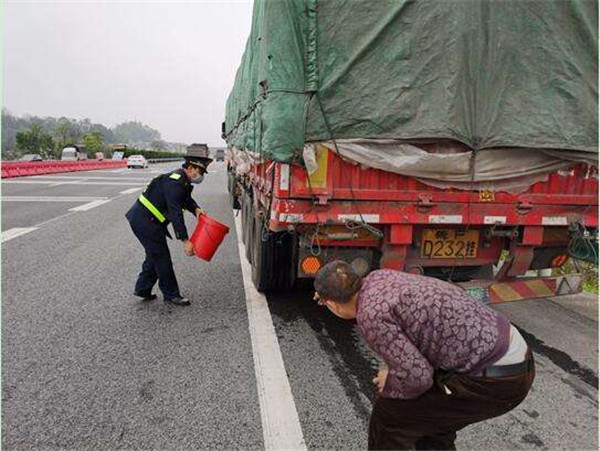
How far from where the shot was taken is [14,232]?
8.41 metres

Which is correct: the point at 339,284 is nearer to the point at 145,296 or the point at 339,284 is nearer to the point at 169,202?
the point at 169,202

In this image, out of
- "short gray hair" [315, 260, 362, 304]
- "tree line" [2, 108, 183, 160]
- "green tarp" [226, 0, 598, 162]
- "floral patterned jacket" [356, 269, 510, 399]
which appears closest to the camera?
"floral patterned jacket" [356, 269, 510, 399]

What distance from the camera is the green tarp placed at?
3.62 meters

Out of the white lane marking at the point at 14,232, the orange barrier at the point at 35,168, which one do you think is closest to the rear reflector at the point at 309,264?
the white lane marking at the point at 14,232

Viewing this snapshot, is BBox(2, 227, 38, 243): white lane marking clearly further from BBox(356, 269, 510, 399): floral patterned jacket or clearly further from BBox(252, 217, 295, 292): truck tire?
BBox(356, 269, 510, 399): floral patterned jacket

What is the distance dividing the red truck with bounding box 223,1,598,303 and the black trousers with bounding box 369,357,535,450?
6.37 ft

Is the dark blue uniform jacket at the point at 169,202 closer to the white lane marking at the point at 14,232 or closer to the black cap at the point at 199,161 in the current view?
the black cap at the point at 199,161

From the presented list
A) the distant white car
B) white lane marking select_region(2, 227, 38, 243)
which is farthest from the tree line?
white lane marking select_region(2, 227, 38, 243)

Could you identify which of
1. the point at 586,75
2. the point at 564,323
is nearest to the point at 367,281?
the point at 586,75

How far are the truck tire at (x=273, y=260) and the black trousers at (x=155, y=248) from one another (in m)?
0.92

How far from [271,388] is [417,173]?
2.01 m

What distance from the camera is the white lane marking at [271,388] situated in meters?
2.74

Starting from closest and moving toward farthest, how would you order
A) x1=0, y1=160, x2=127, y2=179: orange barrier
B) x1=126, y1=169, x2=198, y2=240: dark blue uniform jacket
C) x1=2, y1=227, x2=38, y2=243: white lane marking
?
x1=126, y1=169, x2=198, y2=240: dark blue uniform jacket → x1=2, y1=227, x2=38, y2=243: white lane marking → x1=0, y1=160, x2=127, y2=179: orange barrier

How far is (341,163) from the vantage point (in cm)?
378
